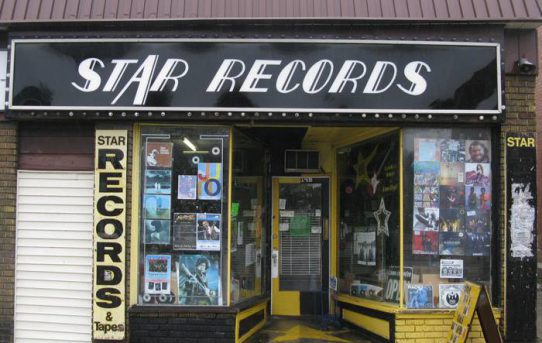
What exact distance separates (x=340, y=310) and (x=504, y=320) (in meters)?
2.25

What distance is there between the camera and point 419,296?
624cm

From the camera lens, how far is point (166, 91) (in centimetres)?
616

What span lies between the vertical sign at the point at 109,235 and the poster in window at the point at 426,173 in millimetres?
3481

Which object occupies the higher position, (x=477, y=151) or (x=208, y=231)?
(x=477, y=151)

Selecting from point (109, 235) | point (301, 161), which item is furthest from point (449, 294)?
point (109, 235)

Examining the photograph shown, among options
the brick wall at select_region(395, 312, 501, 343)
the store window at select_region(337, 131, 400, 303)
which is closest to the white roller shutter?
the store window at select_region(337, 131, 400, 303)

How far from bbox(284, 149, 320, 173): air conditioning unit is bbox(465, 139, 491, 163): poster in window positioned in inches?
92.3

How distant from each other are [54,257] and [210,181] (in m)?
2.15

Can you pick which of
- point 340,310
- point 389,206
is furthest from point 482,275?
point 340,310

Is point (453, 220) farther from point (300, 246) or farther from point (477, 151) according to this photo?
point (300, 246)

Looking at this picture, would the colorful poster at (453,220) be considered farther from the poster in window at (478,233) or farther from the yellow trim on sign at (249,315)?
the yellow trim on sign at (249,315)

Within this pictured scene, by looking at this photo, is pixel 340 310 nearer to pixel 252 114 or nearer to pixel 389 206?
pixel 389 206

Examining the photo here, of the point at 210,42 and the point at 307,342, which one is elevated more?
the point at 210,42

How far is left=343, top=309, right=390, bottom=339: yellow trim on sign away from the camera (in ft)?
21.0
